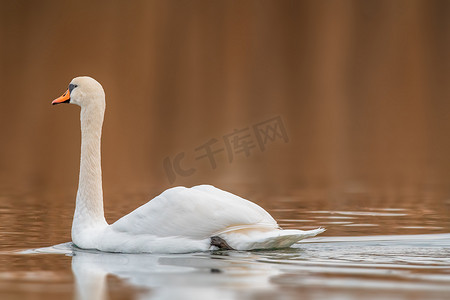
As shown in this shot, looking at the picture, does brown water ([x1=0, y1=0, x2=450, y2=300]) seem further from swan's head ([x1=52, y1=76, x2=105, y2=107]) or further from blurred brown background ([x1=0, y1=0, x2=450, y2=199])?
swan's head ([x1=52, y1=76, x2=105, y2=107])

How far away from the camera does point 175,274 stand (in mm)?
9469

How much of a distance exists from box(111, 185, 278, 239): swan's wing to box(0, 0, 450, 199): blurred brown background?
21.1 m

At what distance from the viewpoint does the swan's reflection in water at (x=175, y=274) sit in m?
8.55

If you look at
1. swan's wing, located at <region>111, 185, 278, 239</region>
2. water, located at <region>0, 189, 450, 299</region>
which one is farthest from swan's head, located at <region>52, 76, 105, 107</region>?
swan's wing, located at <region>111, 185, 278, 239</region>

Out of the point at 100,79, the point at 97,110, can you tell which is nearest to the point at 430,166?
the point at 97,110

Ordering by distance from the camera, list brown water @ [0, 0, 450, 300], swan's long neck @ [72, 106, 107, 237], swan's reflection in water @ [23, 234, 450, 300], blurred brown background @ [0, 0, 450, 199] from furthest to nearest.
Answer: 1. blurred brown background @ [0, 0, 450, 199]
2. swan's long neck @ [72, 106, 107, 237]
3. brown water @ [0, 0, 450, 300]
4. swan's reflection in water @ [23, 234, 450, 300]

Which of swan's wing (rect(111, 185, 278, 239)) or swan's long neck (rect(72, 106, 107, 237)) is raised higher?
swan's long neck (rect(72, 106, 107, 237))

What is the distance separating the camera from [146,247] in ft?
35.7

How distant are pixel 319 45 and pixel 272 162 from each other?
41628 mm

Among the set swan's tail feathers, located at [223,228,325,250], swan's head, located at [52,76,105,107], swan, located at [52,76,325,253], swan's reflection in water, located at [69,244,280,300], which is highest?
swan's head, located at [52,76,105,107]

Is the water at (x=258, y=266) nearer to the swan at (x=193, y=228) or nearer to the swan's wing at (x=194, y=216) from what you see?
the swan at (x=193, y=228)

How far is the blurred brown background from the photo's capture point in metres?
40.9

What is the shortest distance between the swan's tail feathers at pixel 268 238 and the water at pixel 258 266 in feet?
0.26

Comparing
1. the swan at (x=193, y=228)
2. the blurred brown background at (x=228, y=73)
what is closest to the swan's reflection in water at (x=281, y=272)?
the swan at (x=193, y=228)
